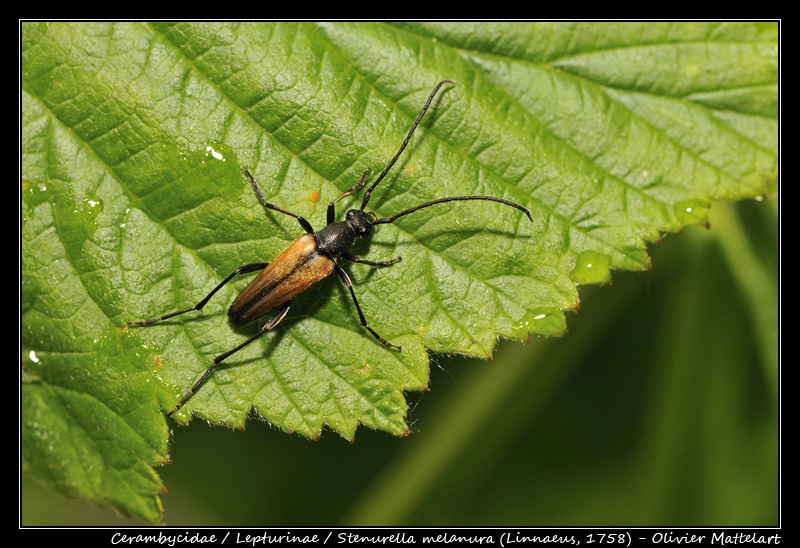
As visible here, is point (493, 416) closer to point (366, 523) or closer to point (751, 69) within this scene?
point (366, 523)

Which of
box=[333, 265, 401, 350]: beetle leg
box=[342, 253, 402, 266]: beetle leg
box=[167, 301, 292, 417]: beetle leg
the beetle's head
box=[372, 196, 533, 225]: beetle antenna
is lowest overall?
box=[167, 301, 292, 417]: beetle leg

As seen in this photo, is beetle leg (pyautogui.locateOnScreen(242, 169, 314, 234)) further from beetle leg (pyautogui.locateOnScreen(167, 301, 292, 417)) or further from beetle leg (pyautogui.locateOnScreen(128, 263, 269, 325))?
beetle leg (pyautogui.locateOnScreen(167, 301, 292, 417))

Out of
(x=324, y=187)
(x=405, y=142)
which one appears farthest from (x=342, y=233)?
(x=405, y=142)

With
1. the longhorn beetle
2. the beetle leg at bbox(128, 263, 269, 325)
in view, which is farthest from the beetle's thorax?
the beetle leg at bbox(128, 263, 269, 325)

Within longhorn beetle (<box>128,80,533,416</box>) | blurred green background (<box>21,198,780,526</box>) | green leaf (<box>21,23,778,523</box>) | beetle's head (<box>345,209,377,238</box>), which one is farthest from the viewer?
blurred green background (<box>21,198,780,526</box>)

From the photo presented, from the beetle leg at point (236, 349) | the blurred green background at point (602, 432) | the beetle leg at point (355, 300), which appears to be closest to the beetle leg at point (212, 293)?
the beetle leg at point (236, 349)

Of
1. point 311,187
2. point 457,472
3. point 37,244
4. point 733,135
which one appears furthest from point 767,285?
point 37,244
